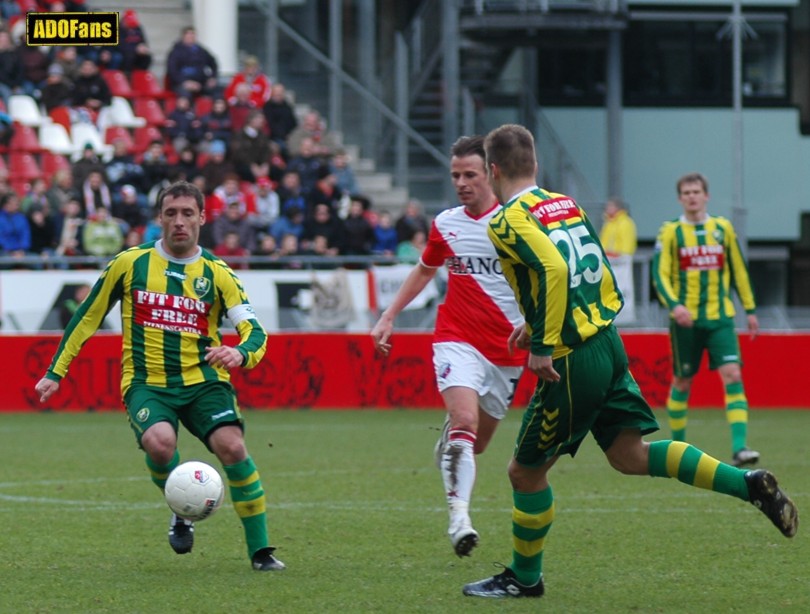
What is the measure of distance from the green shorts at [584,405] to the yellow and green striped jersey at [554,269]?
0.08 m

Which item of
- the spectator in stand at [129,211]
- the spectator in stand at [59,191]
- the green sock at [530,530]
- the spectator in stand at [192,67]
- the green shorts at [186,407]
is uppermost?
the spectator in stand at [192,67]

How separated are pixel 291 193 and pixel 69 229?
3.32m

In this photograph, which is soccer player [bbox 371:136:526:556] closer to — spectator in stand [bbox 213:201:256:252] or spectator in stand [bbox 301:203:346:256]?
spectator in stand [bbox 213:201:256:252]

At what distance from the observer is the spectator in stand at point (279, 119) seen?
2291 centimetres

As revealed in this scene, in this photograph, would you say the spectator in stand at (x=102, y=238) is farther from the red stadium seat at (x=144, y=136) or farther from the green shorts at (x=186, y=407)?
the green shorts at (x=186, y=407)

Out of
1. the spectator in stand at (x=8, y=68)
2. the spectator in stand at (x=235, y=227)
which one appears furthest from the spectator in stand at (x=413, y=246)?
the spectator in stand at (x=8, y=68)

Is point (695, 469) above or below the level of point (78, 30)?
below

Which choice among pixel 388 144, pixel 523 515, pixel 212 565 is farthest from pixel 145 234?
pixel 523 515

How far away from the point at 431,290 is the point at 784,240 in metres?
12.7

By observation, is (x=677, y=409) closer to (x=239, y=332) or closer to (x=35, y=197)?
(x=239, y=332)

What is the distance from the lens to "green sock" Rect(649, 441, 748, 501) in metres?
6.62

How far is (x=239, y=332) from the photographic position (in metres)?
7.81

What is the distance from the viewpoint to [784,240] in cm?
3011

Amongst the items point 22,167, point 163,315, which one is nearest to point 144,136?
point 22,167
